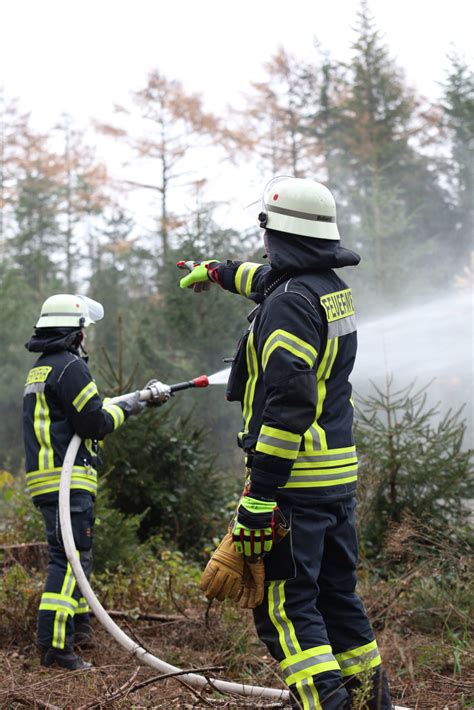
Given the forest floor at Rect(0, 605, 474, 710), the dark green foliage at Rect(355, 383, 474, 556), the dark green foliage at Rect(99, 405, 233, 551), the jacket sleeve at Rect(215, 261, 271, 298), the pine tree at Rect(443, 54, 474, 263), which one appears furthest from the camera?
the pine tree at Rect(443, 54, 474, 263)

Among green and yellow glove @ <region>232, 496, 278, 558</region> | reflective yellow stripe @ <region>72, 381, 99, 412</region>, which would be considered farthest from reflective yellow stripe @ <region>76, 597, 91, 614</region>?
green and yellow glove @ <region>232, 496, 278, 558</region>

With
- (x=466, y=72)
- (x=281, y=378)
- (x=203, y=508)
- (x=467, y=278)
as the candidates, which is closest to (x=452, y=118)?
(x=466, y=72)

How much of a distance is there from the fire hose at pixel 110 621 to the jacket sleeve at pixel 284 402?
3.61ft

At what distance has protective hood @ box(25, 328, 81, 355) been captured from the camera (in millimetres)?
4875

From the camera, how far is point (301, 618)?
3029 millimetres

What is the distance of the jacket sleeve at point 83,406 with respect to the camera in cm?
465

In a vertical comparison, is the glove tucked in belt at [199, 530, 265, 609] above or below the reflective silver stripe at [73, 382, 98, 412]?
below

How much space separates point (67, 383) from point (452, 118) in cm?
1701

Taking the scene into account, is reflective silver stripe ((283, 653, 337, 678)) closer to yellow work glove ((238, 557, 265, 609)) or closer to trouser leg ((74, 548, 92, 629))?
yellow work glove ((238, 557, 265, 609))

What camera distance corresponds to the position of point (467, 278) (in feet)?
60.4

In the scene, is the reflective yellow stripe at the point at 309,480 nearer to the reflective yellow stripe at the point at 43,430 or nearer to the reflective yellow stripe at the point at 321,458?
the reflective yellow stripe at the point at 321,458

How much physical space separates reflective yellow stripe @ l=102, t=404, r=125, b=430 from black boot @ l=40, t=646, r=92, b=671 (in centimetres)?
132

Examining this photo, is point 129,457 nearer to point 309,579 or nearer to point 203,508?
point 203,508

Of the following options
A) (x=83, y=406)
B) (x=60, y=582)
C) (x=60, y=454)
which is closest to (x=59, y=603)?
(x=60, y=582)
